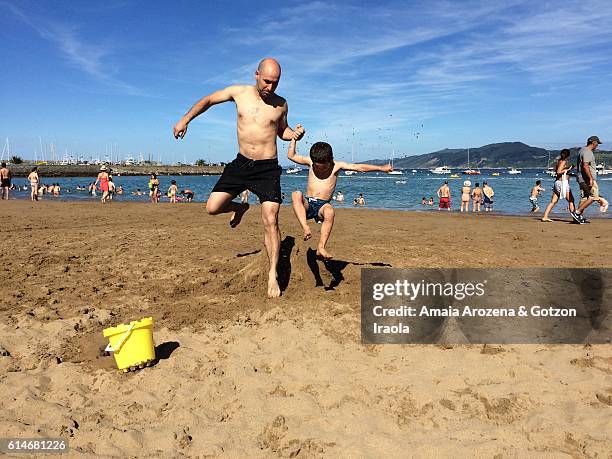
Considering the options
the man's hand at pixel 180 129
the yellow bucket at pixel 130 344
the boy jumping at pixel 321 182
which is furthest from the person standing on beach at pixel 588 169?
the yellow bucket at pixel 130 344

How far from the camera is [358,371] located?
3523 mm

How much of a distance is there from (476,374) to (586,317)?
6.05 ft

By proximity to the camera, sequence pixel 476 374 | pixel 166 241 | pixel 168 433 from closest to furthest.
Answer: pixel 168 433, pixel 476 374, pixel 166 241

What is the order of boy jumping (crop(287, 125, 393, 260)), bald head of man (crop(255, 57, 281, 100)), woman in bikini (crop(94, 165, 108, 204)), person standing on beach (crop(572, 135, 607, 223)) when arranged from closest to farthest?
bald head of man (crop(255, 57, 281, 100)) → boy jumping (crop(287, 125, 393, 260)) → person standing on beach (crop(572, 135, 607, 223)) → woman in bikini (crop(94, 165, 108, 204))

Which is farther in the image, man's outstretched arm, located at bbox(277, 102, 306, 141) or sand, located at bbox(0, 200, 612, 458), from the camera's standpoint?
man's outstretched arm, located at bbox(277, 102, 306, 141)

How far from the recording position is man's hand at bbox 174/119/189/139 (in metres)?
5.20

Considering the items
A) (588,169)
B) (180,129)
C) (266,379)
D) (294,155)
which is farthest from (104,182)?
(266,379)

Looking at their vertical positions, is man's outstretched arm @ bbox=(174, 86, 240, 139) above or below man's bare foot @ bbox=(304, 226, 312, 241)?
above

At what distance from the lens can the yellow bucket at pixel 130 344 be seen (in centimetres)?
345

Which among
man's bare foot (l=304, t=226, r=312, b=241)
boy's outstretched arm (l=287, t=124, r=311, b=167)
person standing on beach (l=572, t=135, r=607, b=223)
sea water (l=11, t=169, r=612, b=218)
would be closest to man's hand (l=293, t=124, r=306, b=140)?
boy's outstretched arm (l=287, t=124, r=311, b=167)

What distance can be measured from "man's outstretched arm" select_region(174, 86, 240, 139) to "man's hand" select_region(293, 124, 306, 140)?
0.85 metres

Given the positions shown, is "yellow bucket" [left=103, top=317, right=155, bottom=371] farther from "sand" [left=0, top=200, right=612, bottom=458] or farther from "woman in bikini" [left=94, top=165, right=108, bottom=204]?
"woman in bikini" [left=94, top=165, right=108, bottom=204]

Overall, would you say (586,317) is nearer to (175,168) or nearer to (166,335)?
(166,335)

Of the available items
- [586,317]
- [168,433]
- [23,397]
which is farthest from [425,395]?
[23,397]
